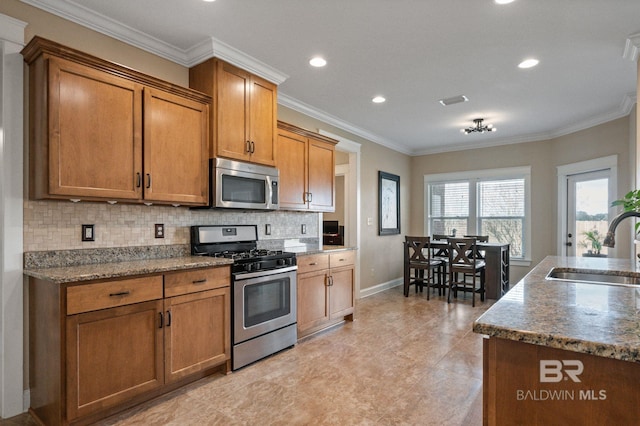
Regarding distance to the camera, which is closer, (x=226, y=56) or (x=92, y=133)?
(x=92, y=133)

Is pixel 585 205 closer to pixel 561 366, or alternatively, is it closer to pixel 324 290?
pixel 324 290

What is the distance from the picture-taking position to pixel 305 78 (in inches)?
141

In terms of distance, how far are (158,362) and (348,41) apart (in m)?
2.76

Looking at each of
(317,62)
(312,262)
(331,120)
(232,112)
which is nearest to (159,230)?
(232,112)

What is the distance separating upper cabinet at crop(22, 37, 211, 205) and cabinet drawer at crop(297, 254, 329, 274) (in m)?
1.15

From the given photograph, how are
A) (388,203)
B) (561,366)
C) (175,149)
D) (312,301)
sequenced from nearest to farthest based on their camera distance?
1. (561,366)
2. (175,149)
3. (312,301)
4. (388,203)

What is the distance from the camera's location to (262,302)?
3.00 meters

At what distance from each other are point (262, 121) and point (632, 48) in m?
3.18

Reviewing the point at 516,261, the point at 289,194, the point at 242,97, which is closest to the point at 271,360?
the point at 289,194

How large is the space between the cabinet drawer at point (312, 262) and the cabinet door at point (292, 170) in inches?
23.4

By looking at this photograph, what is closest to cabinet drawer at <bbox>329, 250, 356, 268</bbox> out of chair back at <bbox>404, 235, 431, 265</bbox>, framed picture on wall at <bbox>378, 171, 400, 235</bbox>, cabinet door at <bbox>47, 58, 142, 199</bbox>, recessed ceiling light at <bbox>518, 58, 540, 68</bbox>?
chair back at <bbox>404, 235, 431, 265</bbox>

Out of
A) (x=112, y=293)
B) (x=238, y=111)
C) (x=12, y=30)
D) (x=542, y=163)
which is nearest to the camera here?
(x=112, y=293)

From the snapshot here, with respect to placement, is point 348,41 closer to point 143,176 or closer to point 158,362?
point 143,176

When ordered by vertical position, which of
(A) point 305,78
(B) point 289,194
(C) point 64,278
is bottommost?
(C) point 64,278
